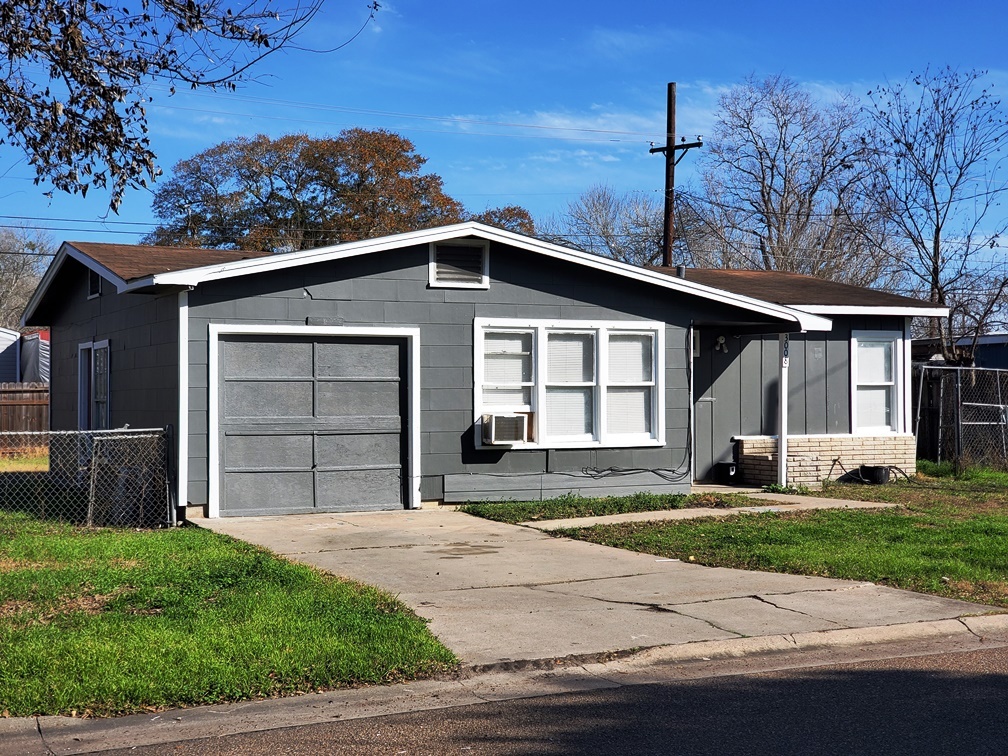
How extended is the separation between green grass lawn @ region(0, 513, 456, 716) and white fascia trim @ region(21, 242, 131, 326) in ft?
15.6

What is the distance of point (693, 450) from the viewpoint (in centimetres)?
1756

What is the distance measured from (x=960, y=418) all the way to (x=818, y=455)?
343cm

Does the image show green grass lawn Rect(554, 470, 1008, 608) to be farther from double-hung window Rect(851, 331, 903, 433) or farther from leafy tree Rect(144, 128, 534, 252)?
leafy tree Rect(144, 128, 534, 252)

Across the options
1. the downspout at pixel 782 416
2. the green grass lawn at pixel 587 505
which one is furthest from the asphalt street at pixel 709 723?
the downspout at pixel 782 416

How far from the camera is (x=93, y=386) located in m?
17.0

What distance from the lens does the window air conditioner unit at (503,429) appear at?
1398 cm

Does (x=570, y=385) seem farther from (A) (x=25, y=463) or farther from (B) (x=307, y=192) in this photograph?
(B) (x=307, y=192)

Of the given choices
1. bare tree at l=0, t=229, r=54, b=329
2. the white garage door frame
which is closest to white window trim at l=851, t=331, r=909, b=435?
the white garage door frame

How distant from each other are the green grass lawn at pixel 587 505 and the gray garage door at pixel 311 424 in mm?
1333

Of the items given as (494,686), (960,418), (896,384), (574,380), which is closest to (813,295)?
(896,384)

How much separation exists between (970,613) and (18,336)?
116 feet

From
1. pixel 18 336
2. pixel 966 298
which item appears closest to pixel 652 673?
pixel 966 298

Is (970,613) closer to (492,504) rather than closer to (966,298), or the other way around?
(492,504)

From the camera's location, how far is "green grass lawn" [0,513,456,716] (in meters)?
5.84
